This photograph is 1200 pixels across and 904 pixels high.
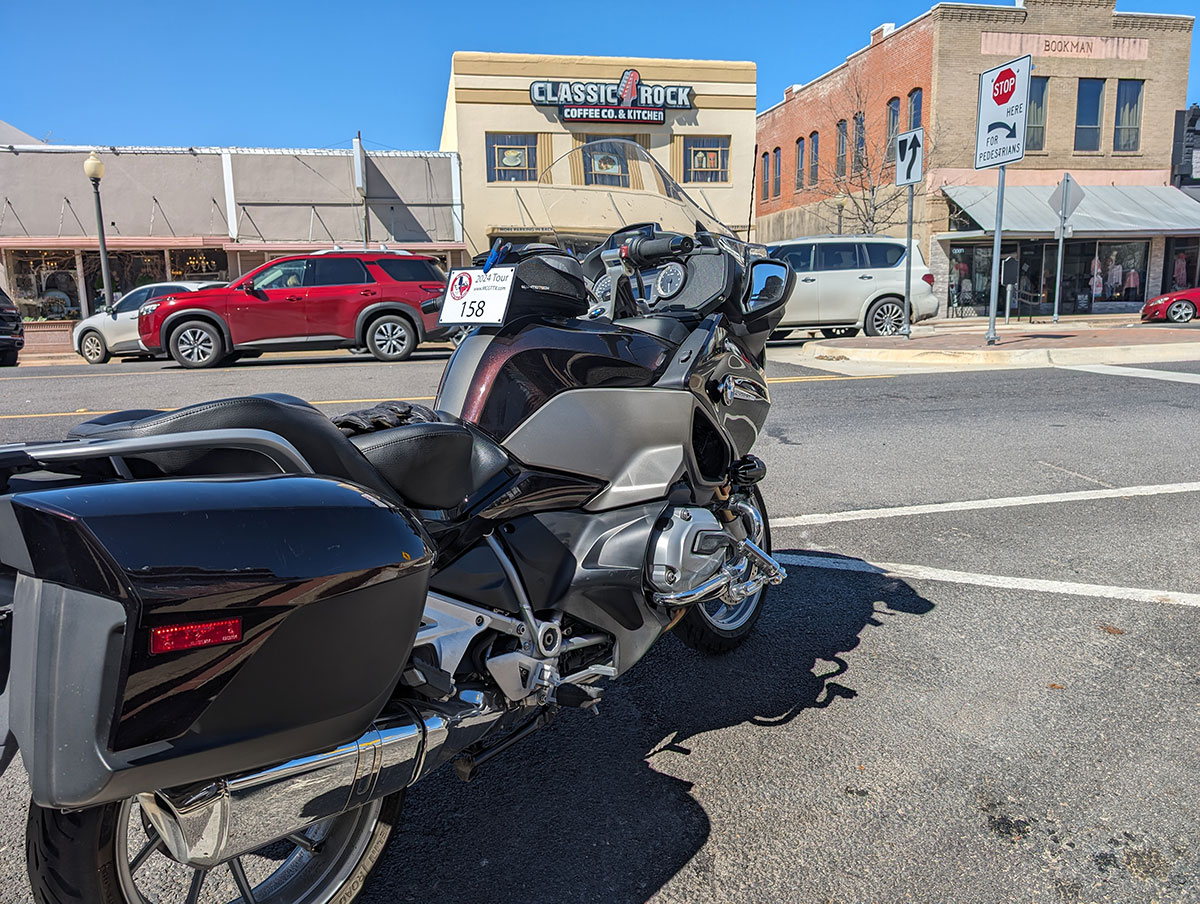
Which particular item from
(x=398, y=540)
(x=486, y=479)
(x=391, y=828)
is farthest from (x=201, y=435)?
(x=391, y=828)

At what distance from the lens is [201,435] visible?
1589 millimetres

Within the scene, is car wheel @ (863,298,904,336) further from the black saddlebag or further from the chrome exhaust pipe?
the black saddlebag

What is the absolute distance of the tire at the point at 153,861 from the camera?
1.61 metres

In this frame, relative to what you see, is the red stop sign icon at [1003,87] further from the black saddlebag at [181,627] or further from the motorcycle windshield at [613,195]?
the black saddlebag at [181,627]

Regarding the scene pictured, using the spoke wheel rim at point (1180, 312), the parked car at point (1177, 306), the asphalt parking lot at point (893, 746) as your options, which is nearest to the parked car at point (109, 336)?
the asphalt parking lot at point (893, 746)

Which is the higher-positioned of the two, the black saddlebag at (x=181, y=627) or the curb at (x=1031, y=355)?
the black saddlebag at (x=181, y=627)

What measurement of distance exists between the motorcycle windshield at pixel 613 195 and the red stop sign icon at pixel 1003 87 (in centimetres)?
1289

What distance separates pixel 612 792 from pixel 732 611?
45.7 inches

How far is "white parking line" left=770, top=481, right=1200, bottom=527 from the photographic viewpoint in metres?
5.43

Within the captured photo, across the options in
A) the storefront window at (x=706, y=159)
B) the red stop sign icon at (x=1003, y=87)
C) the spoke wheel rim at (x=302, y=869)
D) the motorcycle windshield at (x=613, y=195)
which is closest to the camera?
the spoke wheel rim at (x=302, y=869)

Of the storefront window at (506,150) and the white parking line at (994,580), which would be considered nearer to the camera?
the white parking line at (994,580)

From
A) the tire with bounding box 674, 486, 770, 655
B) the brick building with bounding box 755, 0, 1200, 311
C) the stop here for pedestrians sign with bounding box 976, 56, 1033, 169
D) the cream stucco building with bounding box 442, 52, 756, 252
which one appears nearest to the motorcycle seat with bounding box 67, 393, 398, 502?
the tire with bounding box 674, 486, 770, 655

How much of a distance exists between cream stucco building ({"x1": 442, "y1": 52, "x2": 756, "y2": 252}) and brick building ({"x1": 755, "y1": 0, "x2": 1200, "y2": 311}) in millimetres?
4953

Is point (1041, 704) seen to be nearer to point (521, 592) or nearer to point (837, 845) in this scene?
point (837, 845)
